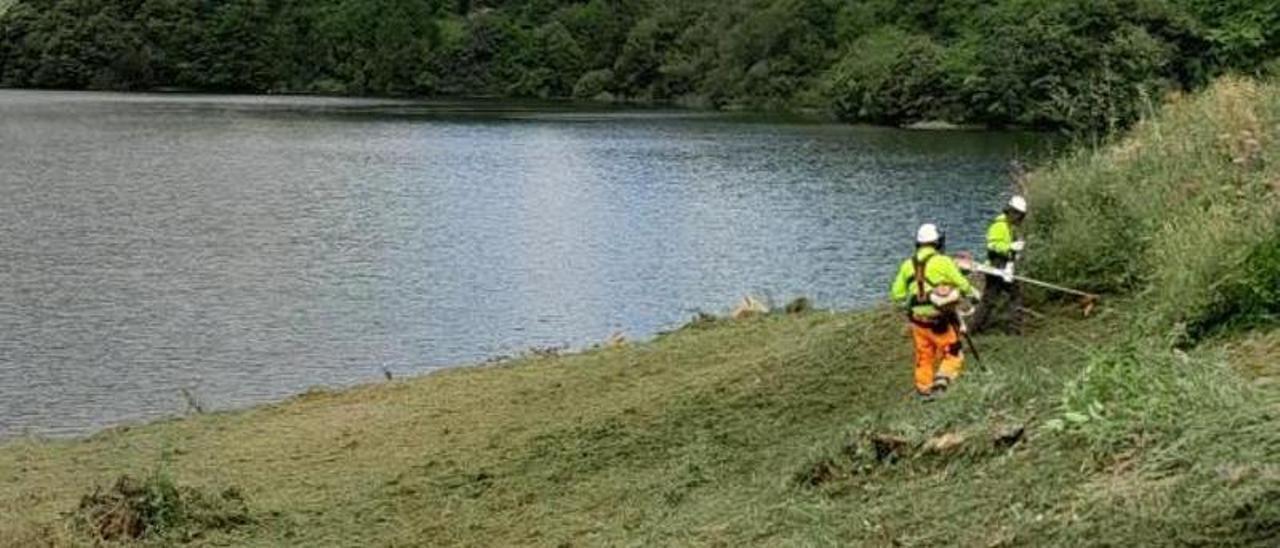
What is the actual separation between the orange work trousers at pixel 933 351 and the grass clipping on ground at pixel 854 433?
1.05 ft

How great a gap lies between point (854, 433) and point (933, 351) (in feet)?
7.57

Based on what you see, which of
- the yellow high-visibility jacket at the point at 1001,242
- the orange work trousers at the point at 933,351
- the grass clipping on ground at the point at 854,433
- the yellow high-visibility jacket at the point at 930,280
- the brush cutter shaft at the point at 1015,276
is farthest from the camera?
the yellow high-visibility jacket at the point at 1001,242

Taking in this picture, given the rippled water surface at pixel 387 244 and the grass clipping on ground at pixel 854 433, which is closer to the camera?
the grass clipping on ground at pixel 854 433

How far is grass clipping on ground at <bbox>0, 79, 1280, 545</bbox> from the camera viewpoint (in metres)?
7.99

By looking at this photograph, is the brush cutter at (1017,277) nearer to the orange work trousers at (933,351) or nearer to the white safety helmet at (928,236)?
the white safety helmet at (928,236)

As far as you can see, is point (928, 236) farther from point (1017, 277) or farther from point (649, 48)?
point (649, 48)

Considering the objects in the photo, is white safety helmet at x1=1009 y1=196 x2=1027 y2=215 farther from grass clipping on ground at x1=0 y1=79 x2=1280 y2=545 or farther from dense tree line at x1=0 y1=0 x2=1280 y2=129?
dense tree line at x1=0 y1=0 x2=1280 y2=129

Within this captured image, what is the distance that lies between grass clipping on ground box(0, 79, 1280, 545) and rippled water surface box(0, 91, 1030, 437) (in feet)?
24.7

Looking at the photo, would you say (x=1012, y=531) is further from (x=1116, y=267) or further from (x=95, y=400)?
(x=95, y=400)

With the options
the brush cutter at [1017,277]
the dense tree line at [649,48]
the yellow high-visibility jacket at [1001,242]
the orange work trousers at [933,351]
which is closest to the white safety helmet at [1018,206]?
the yellow high-visibility jacket at [1001,242]

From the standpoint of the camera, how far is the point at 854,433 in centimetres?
1084

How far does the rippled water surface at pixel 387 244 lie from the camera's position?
92.6ft

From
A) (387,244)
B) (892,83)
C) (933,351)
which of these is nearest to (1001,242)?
(933,351)

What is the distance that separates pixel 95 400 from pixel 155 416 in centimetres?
196
